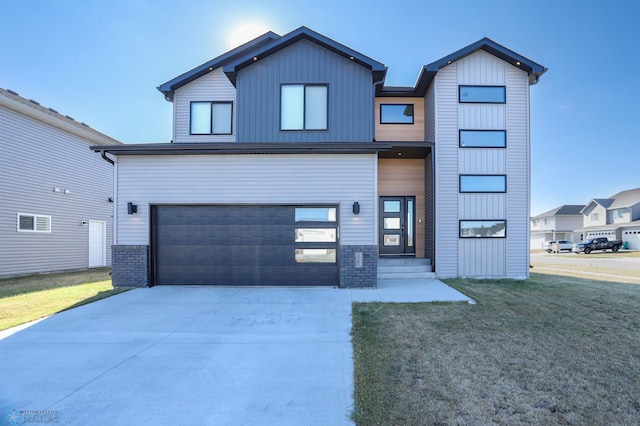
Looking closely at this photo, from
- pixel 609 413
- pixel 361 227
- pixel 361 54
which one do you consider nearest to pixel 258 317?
pixel 361 227

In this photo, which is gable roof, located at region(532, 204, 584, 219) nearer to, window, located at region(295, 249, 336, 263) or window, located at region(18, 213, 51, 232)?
window, located at region(295, 249, 336, 263)

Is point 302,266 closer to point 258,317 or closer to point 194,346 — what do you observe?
point 258,317

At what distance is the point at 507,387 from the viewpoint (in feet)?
10.1

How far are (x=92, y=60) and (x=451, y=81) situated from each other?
50.4ft

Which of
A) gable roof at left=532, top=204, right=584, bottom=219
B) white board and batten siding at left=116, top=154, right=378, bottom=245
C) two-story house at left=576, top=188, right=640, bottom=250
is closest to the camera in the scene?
white board and batten siding at left=116, top=154, right=378, bottom=245

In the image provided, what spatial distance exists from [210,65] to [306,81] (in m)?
3.90

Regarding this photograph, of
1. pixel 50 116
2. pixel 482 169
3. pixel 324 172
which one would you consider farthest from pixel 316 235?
pixel 50 116

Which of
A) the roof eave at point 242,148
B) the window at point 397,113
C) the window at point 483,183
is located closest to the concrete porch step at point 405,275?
the window at point 483,183

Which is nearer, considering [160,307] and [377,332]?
[377,332]

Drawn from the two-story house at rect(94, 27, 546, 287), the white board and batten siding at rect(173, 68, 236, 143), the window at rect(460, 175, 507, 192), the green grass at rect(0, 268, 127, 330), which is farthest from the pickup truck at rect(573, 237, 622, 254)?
the green grass at rect(0, 268, 127, 330)

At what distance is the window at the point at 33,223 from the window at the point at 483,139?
53.4ft

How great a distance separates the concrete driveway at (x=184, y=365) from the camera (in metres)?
2.79

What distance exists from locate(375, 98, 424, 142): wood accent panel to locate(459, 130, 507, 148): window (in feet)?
5.13

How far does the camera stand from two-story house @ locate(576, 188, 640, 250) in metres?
30.5
